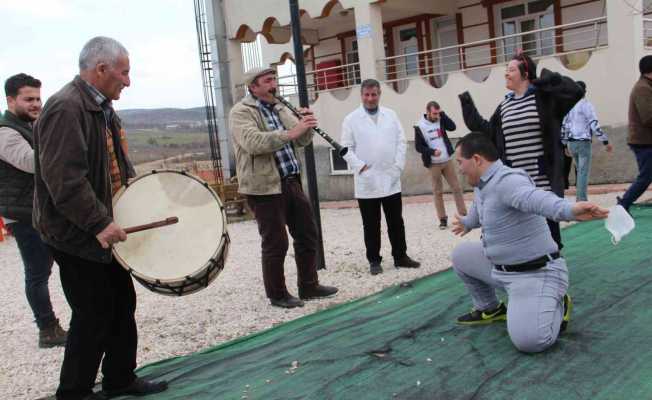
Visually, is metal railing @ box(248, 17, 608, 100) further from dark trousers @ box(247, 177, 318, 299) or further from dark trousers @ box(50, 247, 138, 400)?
dark trousers @ box(50, 247, 138, 400)

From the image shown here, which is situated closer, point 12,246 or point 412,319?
point 412,319

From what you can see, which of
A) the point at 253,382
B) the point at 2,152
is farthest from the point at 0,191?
the point at 253,382

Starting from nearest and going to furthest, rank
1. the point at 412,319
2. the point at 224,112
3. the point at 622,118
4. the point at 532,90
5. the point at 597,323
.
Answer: the point at 597,323, the point at 412,319, the point at 532,90, the point at 622,118, the point at 224,112

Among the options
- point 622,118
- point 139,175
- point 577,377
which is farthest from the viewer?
point 622,118

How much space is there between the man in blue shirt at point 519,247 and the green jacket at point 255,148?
5.57 feet

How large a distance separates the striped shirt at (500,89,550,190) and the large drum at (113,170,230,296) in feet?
7.56

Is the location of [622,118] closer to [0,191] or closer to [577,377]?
[577,377]

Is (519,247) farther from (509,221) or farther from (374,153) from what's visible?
(374,153)

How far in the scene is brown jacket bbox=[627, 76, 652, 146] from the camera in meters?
6.55

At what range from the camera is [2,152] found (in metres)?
4.34

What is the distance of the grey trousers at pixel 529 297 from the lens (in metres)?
3.42

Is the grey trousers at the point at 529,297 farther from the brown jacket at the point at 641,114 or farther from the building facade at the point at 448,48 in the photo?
the building facade at the point at 448,48

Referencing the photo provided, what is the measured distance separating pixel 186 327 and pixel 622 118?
852cm

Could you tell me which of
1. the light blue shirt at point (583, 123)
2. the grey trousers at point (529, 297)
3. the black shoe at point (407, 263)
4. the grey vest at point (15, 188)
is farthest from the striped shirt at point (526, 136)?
the light blue shirt at point (583, 123)
